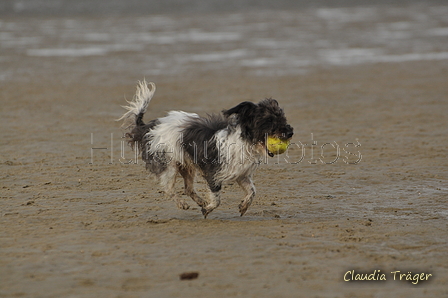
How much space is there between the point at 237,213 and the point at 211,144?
850 mm

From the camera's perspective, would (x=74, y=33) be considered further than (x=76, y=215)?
Yes

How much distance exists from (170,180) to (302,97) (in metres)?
7.24

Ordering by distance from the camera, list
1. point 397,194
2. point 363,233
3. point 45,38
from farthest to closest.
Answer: point 45,38, point 397,194, point 363,233

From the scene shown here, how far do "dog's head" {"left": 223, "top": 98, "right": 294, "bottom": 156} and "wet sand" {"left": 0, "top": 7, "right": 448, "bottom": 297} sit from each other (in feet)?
2.87

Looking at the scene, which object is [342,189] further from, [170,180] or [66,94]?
[66,94]

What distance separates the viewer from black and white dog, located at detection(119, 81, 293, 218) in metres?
5.80

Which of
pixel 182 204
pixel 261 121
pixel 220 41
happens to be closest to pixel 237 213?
pixel 182 204

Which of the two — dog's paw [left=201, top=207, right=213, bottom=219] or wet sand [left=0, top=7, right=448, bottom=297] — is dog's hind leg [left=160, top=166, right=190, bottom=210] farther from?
dog's paw [left=201, top=207, right=213, bottom=219]

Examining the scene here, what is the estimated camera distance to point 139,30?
83.7ft

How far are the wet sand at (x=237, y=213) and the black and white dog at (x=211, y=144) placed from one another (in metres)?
0.37

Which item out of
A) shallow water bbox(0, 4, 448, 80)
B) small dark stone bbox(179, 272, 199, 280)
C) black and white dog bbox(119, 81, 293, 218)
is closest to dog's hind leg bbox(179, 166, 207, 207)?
black and white dog bbox(119, 81, 293, 218)

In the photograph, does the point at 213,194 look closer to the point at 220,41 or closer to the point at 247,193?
the point at 247,193

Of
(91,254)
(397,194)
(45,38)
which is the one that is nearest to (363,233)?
(397,194)

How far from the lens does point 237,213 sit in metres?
6.43
